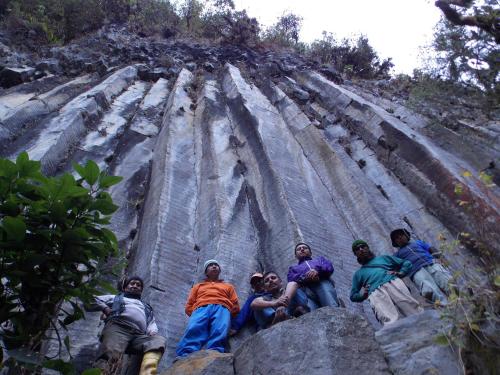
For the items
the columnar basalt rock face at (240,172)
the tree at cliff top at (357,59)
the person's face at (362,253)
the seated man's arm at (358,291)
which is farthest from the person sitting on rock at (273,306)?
the tree at cliff top at (357,59)

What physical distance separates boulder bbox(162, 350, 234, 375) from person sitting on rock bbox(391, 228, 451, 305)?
2.46 m

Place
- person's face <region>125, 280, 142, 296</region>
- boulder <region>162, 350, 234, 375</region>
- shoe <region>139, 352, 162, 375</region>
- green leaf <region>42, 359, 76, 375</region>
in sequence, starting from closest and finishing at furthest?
green leaf <region>42, 359, 76, 375</region>, boulder <region>162, 350, 234, 375</region>, shoe <region>139, 352, 162, 375</region>, person's face <region>125, 280, 142, 296</region>

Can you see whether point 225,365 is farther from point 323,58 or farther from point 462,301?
point 323,58

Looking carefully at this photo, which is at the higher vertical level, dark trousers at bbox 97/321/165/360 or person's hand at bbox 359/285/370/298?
person's hand at bbox 359/285/370/298

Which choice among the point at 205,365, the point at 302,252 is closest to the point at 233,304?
the point at 302,252

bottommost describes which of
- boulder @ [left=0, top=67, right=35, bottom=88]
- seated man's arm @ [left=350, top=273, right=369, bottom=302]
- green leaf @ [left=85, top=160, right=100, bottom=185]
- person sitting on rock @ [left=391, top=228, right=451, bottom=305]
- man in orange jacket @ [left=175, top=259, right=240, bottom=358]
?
boulder @ [left=0, top=67, right=35, bottom=88]

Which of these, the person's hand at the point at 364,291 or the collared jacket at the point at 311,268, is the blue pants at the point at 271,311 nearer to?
the collared jacket at the point at 311,268

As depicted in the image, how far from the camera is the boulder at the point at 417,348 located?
3398 millimetres

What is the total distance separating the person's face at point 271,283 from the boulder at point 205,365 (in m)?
1.89

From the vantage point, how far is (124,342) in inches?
203

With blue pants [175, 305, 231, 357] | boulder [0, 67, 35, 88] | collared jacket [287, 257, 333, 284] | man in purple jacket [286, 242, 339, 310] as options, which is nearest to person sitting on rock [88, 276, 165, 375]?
blue pants [175, 305, 231, 357]

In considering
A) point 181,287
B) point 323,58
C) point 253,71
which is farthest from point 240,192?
point 323,58

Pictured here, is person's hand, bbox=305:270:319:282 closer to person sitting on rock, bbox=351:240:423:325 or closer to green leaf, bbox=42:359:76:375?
person sitting on rock, bbox=351:240:423:325

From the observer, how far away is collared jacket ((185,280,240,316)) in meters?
5.79
